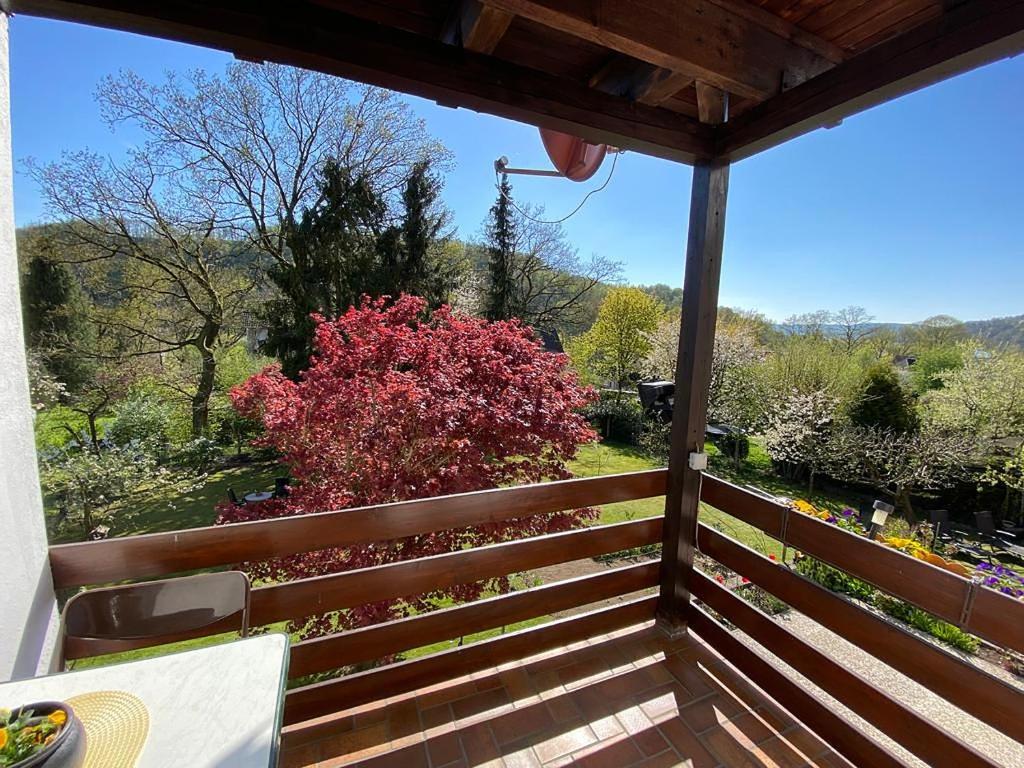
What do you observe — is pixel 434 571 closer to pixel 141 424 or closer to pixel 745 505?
pixel 745 505

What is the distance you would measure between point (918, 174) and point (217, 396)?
1676 centimetres

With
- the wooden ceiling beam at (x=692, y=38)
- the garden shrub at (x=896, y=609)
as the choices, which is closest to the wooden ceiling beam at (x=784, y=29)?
the wooden ceiling beam at (x=692, y=38)

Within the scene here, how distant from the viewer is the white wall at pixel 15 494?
1.00m

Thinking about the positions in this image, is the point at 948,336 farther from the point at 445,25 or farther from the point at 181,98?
the point at 181,98

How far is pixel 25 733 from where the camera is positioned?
0.66 metres

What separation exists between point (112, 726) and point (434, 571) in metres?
0.95

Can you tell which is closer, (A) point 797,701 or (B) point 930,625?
→ (A) point 797,701

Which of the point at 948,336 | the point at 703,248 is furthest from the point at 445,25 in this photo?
the point at 948,336

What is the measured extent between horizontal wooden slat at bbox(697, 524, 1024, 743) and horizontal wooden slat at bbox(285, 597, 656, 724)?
0.64m

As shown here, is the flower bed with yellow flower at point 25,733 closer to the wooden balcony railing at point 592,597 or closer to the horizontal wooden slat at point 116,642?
the horizontal wooden slat at point 116,642

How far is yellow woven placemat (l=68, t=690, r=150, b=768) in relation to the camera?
0.76 m

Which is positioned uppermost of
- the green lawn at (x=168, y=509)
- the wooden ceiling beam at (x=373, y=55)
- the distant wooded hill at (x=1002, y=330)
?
the wooden ceiling beam at (x=373, y=55)

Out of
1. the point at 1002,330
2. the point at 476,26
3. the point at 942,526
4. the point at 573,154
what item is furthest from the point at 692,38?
the point at 1002,330

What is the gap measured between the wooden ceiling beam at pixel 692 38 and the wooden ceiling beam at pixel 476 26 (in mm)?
86
